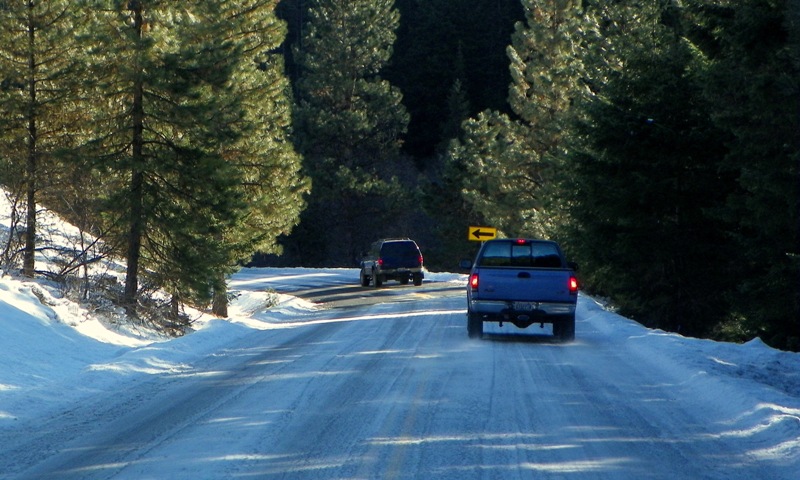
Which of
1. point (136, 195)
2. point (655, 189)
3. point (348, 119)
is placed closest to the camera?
point (136, 195)

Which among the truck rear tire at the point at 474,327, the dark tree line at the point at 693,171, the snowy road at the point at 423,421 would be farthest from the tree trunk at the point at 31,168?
the dark tree line at the point at 693,171

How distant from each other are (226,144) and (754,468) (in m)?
15.3

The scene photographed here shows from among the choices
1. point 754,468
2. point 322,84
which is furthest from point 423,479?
point 322,84

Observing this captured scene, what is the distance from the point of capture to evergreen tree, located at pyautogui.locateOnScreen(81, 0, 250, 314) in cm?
1934

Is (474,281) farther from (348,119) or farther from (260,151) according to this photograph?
(348,119)

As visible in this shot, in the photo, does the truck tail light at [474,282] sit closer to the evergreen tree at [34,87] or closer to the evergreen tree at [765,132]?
the evergreen tree at [765,132]

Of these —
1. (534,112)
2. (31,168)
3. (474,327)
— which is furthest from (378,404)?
(534,112)

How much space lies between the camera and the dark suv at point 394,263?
41.2 metres

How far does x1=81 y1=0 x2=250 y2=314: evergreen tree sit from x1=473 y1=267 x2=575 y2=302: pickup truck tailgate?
6102 millimetres

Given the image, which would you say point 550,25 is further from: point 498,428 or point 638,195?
point 498,428

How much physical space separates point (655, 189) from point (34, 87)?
15.5 m

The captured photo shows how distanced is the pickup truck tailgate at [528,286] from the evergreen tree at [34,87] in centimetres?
1044

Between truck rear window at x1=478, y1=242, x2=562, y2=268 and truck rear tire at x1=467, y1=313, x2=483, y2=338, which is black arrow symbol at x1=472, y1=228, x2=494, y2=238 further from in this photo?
truck rear tire at x1=467, y1=313, x2=483, y2=338

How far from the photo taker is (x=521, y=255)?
18891mm
